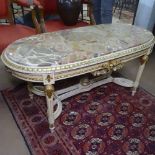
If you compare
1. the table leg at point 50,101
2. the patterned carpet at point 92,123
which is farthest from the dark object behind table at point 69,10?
the table leg at point 50,101

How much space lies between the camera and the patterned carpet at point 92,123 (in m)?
1.34

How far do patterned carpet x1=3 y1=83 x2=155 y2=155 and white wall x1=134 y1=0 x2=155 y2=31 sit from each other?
1046 millimetres

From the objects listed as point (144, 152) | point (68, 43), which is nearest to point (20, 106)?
point (68, 43)

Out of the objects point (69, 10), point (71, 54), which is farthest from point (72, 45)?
point (69, 10)

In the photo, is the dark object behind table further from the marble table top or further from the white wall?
the white wall

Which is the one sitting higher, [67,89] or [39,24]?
[39,24]

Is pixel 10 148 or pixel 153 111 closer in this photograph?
pixel 10 148

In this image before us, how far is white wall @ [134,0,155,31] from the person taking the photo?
2490 mm

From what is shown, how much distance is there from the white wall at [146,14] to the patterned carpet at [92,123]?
3.43ft

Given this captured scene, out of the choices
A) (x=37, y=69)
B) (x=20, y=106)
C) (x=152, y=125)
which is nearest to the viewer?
(x=37, y=69)

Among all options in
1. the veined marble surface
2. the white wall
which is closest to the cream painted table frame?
the veined marble surface

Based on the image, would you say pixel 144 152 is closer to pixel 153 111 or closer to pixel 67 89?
pixel 153 111

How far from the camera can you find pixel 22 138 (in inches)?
55.1

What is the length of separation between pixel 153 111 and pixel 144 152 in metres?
0.44
